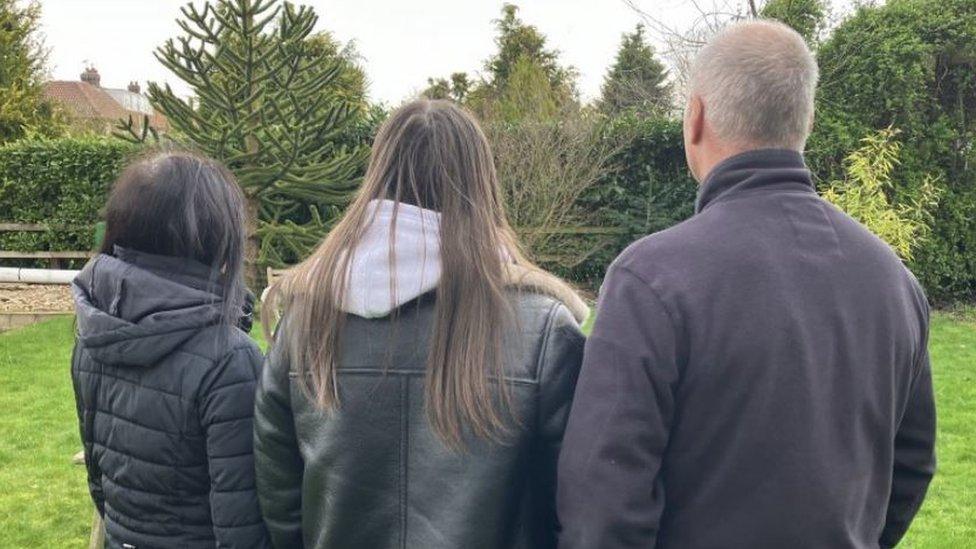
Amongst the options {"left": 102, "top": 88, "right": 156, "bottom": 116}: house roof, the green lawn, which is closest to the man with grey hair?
the green lawn

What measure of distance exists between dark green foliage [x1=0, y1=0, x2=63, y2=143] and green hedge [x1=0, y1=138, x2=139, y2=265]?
15.2 ft

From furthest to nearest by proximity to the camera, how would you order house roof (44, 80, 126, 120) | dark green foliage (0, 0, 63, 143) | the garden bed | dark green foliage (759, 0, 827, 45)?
1. house roof (44, 80, 126, 120)
2. dark green foliage (0, 0, 63, 143)
3. dark green foliage (759, 0, 827, 45)
4. the garden bed

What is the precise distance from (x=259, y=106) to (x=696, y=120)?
24.8 feet

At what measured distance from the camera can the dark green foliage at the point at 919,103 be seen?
11.0m

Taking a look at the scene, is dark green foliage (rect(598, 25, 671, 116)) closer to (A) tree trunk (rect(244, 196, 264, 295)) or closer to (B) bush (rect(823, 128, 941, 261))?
(B) bush (rect(823, 128, 941, 261))

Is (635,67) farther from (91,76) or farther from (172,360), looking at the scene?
(91,76)

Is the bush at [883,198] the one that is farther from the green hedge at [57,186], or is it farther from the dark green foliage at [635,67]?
the dark green foliage at [635,67]

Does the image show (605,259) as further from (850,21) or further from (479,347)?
(479,347)

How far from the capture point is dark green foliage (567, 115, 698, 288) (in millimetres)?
12156

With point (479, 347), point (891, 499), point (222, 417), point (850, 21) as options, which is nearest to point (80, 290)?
point (222, 417)

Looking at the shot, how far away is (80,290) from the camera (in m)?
2.01

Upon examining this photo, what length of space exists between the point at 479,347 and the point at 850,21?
1166 centimetres

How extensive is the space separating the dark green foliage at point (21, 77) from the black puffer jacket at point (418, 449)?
16793 millimetres

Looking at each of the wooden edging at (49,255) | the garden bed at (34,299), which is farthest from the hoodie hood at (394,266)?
the wooden edging at (49,255)
